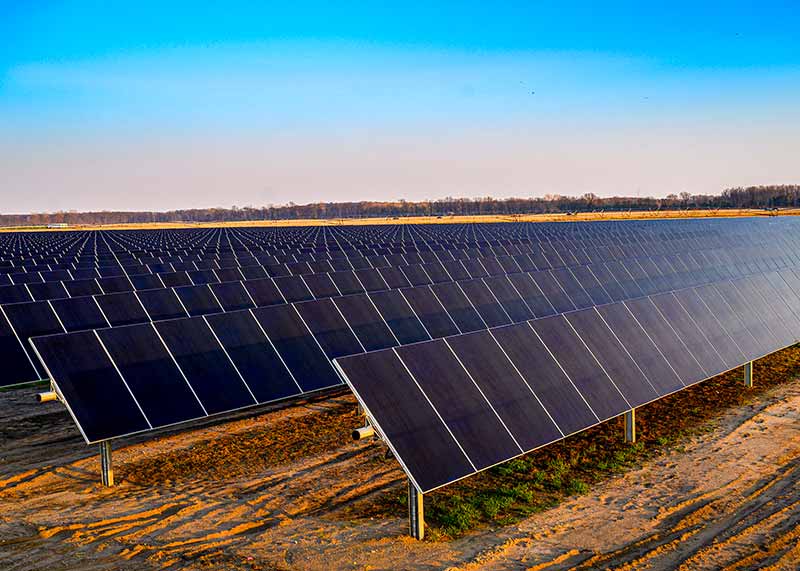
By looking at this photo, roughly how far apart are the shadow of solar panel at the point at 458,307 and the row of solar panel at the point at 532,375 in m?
4.95

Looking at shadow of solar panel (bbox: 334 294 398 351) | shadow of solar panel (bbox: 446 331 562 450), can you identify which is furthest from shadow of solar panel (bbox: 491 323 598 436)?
shadow of solar panel (bbox: 334 294 398 351)

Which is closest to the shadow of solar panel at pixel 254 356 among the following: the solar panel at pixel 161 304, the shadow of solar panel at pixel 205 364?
the shadow of solar panel at pixel 205 364

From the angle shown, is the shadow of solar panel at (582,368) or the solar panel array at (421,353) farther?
the shadow of solar panel at (582,368)

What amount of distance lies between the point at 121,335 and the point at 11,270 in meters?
23.5

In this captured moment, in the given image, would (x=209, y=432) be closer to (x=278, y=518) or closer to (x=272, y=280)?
(x=278, y=518)

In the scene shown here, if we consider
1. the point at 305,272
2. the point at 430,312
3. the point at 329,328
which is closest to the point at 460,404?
the point at 329,328

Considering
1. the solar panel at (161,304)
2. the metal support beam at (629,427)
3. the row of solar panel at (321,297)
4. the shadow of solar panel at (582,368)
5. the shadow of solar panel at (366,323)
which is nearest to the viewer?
the shadow of solar panel at (582,368)

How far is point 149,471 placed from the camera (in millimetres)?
11867

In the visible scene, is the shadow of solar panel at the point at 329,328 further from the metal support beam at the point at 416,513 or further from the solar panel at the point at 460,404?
the metal support beam at the point at 416,513

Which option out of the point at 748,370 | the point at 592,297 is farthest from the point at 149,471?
the point at 592,297

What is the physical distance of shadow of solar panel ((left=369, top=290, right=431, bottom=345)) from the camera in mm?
17078

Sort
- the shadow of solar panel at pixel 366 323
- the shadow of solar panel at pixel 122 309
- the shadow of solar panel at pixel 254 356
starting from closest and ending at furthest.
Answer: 1. the shadow of solar panel at pixel 254 356
2. the shadow of solar panel at pixel 366 323
3. the shadow of solar panel at pixel 122 309

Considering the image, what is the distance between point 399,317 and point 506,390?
7143 mm

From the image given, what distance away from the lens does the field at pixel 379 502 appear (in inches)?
333
